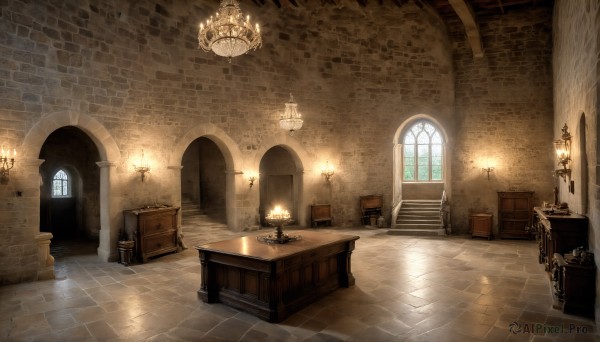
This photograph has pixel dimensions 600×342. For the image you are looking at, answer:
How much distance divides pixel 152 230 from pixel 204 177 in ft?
18.7

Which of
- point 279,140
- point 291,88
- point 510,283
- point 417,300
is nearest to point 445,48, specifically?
point 291,88

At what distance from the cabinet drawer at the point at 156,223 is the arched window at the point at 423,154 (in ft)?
27.6

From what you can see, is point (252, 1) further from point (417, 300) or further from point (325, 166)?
point (417, 300)

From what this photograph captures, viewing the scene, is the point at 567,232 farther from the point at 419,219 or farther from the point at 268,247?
the point at 419,219

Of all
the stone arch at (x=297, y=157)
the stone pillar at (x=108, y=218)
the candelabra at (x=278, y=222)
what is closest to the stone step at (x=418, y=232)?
the stone arch at (x=297, y=157)

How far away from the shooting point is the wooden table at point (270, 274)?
4.65 m

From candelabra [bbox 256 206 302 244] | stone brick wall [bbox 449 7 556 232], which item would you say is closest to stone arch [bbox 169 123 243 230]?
candelabra [bbox 256 206 302 244]

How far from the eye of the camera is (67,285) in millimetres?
6105

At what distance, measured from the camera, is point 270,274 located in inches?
182

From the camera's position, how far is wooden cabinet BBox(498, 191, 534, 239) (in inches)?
404

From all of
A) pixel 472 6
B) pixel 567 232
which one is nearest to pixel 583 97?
pixel 567 232

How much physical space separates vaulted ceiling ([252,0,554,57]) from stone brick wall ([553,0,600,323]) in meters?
2.17

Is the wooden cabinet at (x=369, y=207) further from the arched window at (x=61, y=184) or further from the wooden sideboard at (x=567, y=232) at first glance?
the arched window at (x=61, y=184)

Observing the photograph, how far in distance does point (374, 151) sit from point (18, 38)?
9250 mm
